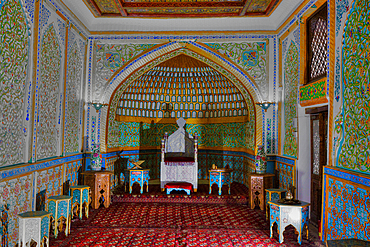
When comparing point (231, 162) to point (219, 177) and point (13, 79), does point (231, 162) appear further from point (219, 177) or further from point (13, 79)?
point (13, 79)

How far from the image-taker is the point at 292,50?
220 inches

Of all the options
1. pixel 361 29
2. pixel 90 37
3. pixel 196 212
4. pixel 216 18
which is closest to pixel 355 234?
pixel 361 29

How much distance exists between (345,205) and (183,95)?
6.34 m

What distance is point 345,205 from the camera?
3391mm

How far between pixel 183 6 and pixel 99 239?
4.67m

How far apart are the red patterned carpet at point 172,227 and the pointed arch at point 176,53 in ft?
6.35

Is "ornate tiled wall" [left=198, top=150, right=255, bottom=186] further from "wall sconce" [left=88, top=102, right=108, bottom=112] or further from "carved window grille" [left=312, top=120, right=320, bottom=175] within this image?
"wall sconce" [left=88, top=102, right=108, bottom=112]

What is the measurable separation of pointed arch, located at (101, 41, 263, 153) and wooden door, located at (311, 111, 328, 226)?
171 cm

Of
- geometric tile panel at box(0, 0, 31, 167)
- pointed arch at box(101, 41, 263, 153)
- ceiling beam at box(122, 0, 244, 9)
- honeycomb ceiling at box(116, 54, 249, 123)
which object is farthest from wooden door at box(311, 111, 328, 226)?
geometric tile panel at box(0, 0, 31, 167)

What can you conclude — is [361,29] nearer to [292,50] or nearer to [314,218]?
[292,50]

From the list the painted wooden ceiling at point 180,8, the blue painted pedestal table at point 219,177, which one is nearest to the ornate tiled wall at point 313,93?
the painted wooden ceiling at point 180,8

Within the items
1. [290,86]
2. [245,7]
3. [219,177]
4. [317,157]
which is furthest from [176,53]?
[317,157]

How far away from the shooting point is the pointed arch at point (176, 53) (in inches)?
260

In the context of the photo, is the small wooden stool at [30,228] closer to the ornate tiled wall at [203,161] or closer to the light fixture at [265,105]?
the ornate tiled wall at [203,161]
